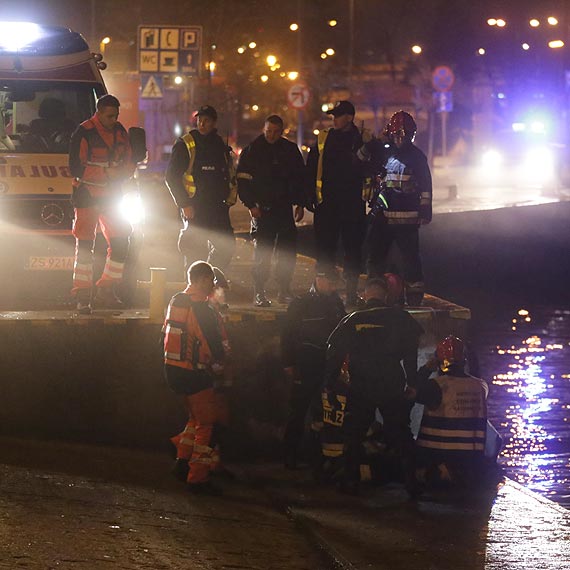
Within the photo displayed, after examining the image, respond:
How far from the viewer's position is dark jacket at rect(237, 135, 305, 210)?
451 inches

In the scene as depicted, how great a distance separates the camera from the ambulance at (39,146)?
13500 millimetres

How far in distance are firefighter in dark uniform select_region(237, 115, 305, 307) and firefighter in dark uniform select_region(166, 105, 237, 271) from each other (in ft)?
0.61

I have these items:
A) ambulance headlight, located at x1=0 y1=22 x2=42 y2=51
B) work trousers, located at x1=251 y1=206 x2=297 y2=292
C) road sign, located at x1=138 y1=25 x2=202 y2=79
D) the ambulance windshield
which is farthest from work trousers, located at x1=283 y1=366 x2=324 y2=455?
road sign, located at x1=138 y1=25 x2=202 y2=79

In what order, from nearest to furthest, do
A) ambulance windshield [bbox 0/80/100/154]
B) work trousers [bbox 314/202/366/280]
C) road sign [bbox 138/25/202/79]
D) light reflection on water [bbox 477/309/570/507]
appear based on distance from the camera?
light reflection on water [bbox 477/309/570/507] → work trousers [bbox 314/202/366/280] → ambulance windshield [bbox 0/80/100/154] → road sign [bbox 138/25/202/79]

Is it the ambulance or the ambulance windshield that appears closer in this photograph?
the ambulance

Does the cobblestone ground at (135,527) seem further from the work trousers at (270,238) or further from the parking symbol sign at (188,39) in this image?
the parking symbol sign at (188,39)

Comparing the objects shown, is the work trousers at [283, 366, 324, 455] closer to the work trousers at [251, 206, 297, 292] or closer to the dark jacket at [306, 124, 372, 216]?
the work trousers at [251, 206, 297, 292]

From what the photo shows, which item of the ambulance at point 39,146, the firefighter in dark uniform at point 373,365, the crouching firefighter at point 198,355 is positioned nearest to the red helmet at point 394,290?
the firefighter in dark uniform at point 373,365

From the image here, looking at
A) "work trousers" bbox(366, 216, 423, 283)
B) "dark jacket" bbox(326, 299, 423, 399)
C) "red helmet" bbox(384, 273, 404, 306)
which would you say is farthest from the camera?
"work trousers" bbox(366, 216, 423, 283)

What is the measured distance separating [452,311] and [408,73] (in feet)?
168

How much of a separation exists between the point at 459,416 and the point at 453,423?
0.21 ft

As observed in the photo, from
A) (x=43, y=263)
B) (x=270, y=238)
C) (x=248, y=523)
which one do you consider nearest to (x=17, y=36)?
(x=43, y=263)

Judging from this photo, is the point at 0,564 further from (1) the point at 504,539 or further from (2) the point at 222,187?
(2) the point at 222,187

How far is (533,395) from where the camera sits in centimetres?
1327
